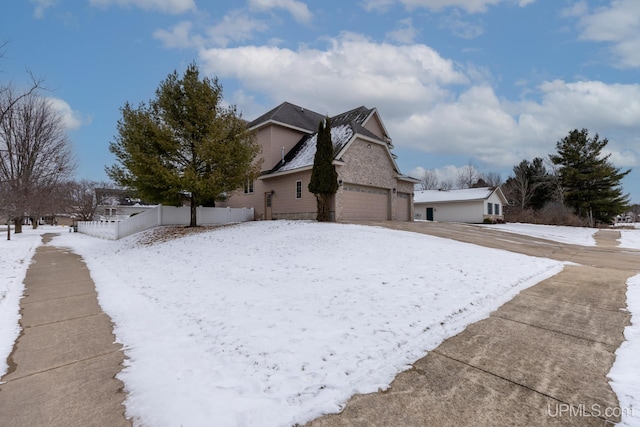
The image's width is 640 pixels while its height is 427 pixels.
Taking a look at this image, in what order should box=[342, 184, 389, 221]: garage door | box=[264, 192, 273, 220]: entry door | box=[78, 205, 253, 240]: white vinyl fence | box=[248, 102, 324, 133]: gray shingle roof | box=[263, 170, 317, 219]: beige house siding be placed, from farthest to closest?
box=[248, 102, 324, 133]: gray shingle roof → box=[264, 192, 273, 220]: entry door → box=[78, 205, 253, 240]: white vinyl fence → box=[263, 170, 317, 219]: beige house siding → box=[342, 184, 389, 221]: garage door

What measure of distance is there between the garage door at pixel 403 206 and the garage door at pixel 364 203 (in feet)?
5.55

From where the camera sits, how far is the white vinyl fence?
59.3ft

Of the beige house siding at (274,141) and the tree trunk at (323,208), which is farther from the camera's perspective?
the beige house siding at (274,141)

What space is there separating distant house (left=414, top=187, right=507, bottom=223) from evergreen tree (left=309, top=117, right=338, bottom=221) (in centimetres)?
2123

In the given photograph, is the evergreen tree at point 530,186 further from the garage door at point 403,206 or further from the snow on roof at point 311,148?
the snow on roof at point 311,148

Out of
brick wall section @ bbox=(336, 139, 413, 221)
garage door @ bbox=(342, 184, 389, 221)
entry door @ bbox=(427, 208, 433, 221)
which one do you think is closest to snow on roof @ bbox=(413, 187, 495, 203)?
entry door @ bbox=(427, 208, 433, 221)

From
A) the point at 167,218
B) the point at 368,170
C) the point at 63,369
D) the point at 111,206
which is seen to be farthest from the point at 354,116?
the point at 111,206

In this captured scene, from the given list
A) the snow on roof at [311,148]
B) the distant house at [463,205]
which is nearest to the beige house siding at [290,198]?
the snow on roof at [311,148]

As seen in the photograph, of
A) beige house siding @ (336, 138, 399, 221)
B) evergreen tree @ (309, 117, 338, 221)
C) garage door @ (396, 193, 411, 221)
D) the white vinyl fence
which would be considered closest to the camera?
evergreen tree @ (309, 117, 338, 221)

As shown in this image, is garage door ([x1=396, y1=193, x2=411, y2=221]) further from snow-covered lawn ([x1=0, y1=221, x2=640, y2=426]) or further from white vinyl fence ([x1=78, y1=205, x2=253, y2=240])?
snow-covered lawn ([x1=0, y1=221, x2=640, y2=426])

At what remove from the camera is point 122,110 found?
15430 millimetres

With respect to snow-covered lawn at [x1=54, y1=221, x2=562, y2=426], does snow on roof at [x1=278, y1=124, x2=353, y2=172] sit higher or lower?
higher

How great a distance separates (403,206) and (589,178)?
64.9ft

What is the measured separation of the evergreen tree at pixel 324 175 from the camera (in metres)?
15.6
